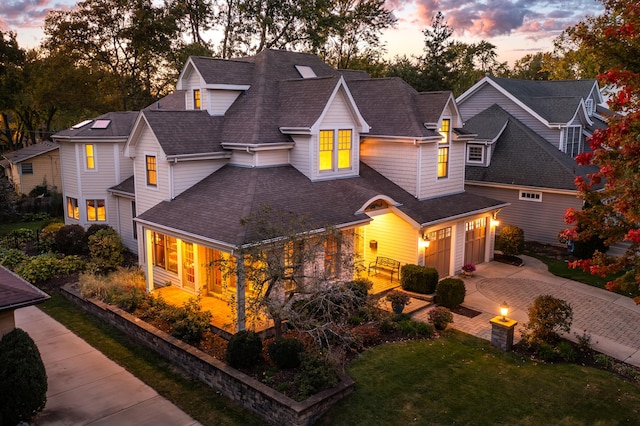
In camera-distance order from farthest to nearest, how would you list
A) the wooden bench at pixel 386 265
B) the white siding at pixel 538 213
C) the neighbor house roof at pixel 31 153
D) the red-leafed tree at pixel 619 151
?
the neighbor house roof at pixel 31 153 → the white siding at pixel 538 213 → the wooden bench at pixel 386 265 → the red-leafed tree at pixel 619 151

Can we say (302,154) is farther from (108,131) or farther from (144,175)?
(108,131)

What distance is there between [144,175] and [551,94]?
29.7m

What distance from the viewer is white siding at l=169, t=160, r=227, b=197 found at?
742 inches

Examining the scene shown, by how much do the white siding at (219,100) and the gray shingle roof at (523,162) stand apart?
14.8 meters

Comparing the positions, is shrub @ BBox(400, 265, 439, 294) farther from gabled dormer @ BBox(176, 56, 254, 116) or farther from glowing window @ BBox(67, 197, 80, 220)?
glowing window @ BBox(67, 197, 80, 220)

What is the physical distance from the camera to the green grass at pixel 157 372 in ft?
38.2

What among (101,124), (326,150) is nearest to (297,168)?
(326,150)

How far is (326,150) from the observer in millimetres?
20391

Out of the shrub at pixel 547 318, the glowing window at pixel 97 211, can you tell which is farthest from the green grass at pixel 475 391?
the glowing window at pixel 97 211

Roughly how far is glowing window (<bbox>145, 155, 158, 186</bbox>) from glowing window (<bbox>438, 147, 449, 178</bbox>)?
40.0ft

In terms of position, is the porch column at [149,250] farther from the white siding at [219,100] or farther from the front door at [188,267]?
the white siding at [219,100]

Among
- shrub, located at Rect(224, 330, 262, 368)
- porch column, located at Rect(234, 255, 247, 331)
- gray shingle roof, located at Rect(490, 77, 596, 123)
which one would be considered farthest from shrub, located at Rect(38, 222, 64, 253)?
gray shingle roof, located at Rect(490, 77, 596, 123)

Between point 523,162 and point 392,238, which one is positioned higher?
point 523,162

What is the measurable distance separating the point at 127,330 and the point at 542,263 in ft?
61.2
